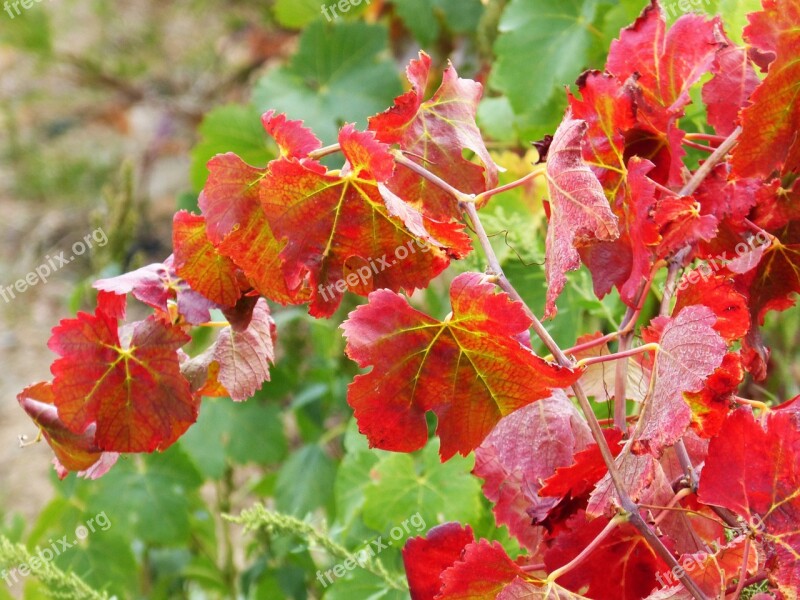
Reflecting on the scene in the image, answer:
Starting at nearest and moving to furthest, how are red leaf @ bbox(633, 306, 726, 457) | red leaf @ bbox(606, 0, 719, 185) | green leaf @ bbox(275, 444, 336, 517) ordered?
red leaf @ bbox(633, 306, 726, 457), red leaf @ bbox(606, 0, 719, 185), green leaf @ bbox(275, 444, 336, 517)

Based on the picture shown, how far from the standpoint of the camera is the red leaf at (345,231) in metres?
0.39

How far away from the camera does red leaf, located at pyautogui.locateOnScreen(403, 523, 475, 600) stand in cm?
43

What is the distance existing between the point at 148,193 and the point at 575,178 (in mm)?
2118

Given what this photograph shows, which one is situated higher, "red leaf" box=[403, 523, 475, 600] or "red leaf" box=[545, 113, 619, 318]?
"red leaf" box=[545, 113, 619, 318]

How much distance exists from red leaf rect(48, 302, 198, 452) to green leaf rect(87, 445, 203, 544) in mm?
679

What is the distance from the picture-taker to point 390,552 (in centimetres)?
75

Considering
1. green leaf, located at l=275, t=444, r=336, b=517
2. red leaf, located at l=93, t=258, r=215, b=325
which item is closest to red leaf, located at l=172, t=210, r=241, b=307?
red leaf, located at l=93, t=258, r=215, b=325

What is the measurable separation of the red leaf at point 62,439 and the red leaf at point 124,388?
0.04ft

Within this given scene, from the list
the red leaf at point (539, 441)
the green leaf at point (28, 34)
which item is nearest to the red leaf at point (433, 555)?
the red leaf at point (539, 441)

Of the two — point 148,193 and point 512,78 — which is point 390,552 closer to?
point 512,78

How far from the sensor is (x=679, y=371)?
0.36 m

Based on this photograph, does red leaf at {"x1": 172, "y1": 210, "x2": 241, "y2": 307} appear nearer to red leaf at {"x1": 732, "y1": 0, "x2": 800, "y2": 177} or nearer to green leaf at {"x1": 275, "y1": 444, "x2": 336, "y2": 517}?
red leaf at {"x1": 732, "y1": 0, "x2": 800, "y2": 177}

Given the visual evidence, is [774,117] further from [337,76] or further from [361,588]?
[337,76]

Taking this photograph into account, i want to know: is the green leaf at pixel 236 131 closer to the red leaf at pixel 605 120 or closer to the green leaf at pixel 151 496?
the green leaf at pixel 151 496
